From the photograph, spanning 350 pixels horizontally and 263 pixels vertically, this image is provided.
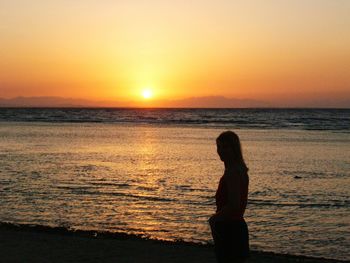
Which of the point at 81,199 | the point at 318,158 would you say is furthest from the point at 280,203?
the point at 318,158

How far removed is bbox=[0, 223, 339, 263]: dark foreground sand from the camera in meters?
8.46

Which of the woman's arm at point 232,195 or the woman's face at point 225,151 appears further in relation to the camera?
the woman's face at point 225,151

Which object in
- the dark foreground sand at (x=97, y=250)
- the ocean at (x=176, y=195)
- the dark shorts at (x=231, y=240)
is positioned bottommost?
the ocean at (x=176, y=195)

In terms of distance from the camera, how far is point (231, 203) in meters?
5.00

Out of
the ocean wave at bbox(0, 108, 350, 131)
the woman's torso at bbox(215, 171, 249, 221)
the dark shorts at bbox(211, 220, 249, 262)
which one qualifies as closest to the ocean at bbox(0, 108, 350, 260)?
the dark shorts at bbox(211, 220, 249, 262)

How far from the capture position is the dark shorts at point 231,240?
5211 mm

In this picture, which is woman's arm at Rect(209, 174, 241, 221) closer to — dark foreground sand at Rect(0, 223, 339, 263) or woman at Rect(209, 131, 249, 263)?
woman at Rect(209, 131, 249, 263)

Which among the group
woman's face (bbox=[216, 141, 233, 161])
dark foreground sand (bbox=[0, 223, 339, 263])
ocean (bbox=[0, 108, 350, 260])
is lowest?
ocean (bbox=[0, 108, 350, 260])

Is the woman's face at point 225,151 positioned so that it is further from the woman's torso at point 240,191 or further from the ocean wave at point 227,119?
the ocean wave at point 227,119

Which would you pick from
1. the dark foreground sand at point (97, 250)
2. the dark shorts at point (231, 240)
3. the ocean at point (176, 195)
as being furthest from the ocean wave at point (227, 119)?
the dark shorts at point (231, 240)

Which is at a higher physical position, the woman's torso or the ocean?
the woman's torso

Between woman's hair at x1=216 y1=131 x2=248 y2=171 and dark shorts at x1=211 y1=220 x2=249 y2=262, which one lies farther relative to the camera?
dark shorts at x1=211 y1=220 x2=249 y2=262

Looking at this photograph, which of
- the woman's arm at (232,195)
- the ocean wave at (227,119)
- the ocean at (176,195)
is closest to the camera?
the woman's arm at (232,195)

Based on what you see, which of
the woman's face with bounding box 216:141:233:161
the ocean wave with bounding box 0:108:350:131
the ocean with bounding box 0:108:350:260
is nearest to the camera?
the woman's face with bounding box 216:141:233:161
